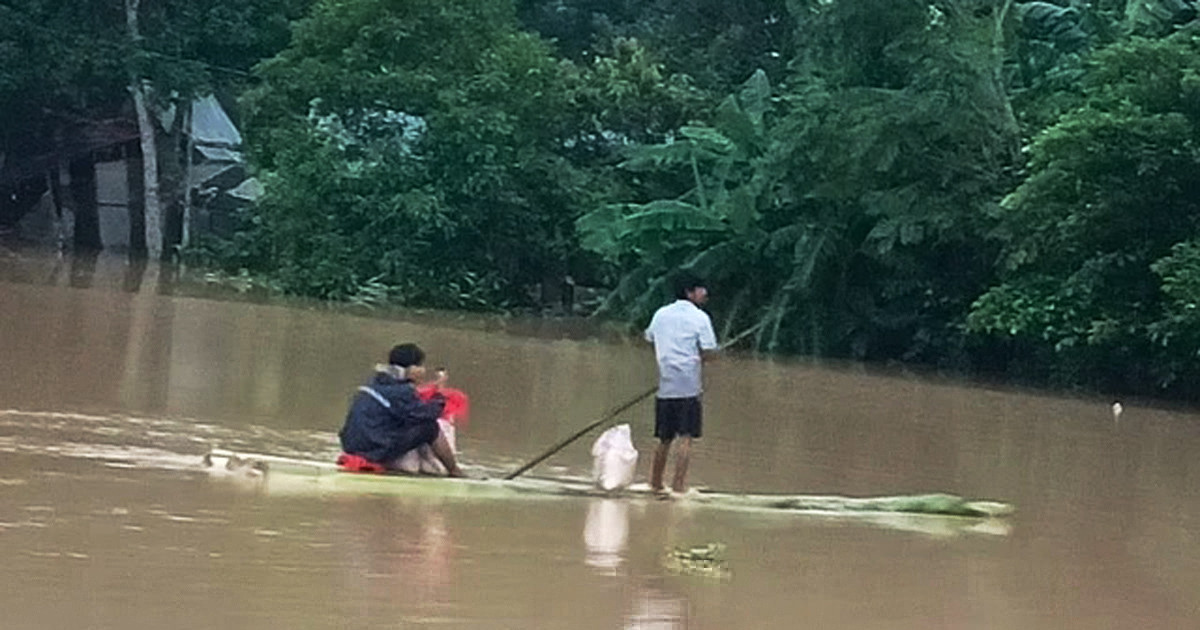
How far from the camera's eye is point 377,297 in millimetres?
30719

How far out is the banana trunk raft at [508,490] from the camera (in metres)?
11.1

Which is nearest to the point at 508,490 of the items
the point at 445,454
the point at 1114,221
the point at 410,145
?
the point at 445,454

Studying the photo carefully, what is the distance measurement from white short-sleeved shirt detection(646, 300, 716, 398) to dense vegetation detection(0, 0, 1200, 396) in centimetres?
1079

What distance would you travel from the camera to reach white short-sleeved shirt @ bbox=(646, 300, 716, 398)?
12.0m

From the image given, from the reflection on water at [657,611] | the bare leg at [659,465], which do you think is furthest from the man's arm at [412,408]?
the reflection on water at [657,611]

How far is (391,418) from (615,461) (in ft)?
4.68

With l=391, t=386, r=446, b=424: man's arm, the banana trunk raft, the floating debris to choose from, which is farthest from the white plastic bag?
the floating debris

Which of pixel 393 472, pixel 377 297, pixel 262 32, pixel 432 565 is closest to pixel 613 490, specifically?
pixel 393 472

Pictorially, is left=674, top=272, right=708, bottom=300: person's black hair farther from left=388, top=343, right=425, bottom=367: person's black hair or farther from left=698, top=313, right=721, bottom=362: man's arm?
left=388, top=343, right=425, bottom=367: person's black hair

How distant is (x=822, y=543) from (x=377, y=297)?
805 inches

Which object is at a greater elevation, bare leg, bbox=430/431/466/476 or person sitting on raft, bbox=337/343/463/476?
person sitting on raft, bbox=337/343/463/476

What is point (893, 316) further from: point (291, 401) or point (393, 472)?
point (393, 472)

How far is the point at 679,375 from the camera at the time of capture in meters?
12.0

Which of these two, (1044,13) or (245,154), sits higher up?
(1044,13)
